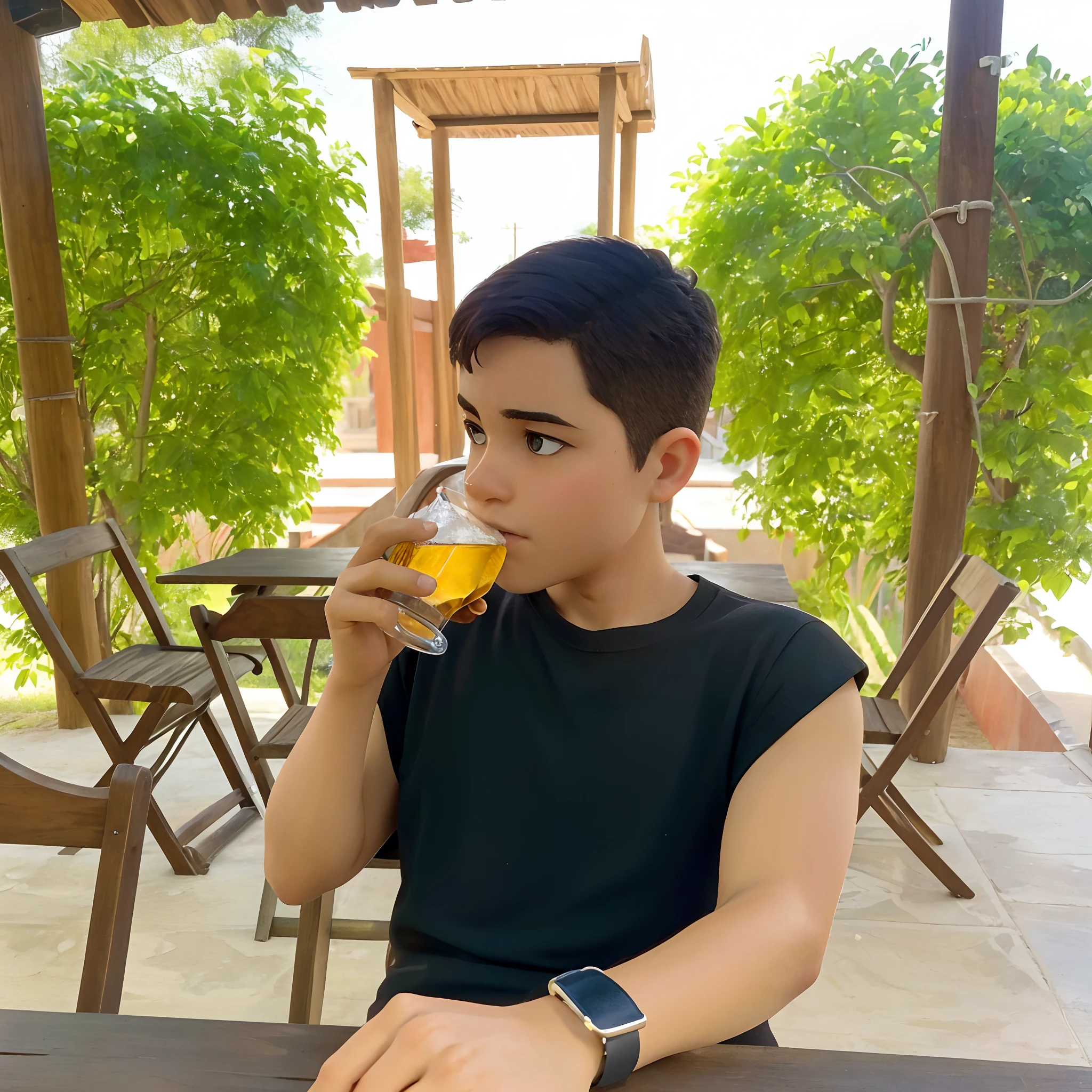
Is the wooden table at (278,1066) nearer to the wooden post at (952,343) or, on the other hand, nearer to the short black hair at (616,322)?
the short black hair at (616,322)

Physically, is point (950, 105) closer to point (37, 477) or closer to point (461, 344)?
point (461, 344)

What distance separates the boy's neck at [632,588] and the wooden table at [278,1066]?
404 mm

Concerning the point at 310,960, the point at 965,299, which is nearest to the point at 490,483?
the point at 310,960

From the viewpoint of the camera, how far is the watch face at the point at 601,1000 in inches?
22.5

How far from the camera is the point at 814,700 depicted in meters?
0.79

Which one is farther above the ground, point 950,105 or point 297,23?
point 297,23

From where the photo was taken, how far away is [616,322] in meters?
0.79

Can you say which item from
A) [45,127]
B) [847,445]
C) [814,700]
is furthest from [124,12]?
[814,700]

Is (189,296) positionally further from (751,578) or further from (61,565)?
(751,578)

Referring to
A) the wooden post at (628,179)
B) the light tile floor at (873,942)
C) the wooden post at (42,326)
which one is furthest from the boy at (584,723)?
the wooden post at (628,179)

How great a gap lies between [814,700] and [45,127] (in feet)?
11.5

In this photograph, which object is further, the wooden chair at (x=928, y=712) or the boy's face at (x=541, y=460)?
the wooden chair at (x=928, y=712)

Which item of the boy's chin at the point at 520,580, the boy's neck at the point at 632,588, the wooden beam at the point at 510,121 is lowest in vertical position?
the boy's neck at the point at 632,588

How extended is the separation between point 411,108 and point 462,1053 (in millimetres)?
4217
